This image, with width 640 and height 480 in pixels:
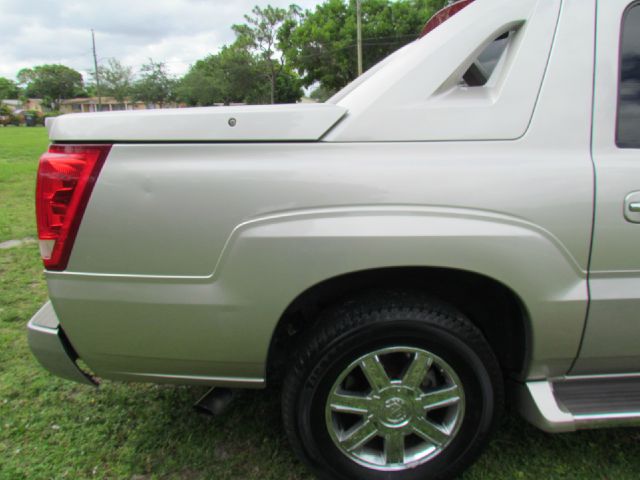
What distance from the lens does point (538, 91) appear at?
1.63m

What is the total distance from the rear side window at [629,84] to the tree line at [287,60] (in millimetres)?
29376

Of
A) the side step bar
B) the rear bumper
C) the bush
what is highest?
the bush

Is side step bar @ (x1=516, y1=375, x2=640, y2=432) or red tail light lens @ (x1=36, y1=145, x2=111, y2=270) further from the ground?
red tail light lens @ (x1=36, y1=145, x2=111, y2=270)

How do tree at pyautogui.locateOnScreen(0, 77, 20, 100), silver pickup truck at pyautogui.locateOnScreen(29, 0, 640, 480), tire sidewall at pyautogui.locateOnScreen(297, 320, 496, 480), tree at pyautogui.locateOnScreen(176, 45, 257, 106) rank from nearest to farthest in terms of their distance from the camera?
silver pickup truck at pyautogui.locateOnScreen(29, 0, 640, 480) < tire sidewall at pyautogui.locateOnScreen(297, 320, 496, 480) < tree at pyautogui.locateOnScreen(176, 45, 257, 106) < tree at pyautogui.locateOnScreen(0, 77, 20, 100)

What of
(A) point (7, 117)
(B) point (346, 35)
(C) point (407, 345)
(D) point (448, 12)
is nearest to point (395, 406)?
(C) point (407, 345)

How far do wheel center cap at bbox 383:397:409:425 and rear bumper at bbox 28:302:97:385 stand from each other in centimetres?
122

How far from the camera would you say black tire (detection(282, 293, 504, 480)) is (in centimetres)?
170

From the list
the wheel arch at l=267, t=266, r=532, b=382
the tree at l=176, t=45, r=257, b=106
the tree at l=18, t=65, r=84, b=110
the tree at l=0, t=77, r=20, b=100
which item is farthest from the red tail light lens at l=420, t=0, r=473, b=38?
the tree at l=0, t=77, r=20, b=100

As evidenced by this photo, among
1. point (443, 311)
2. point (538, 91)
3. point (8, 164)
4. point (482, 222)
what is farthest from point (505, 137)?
point (8, 164)

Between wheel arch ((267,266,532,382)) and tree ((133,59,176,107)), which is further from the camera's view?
tree ((133,59,176,107))

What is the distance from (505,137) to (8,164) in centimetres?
1328

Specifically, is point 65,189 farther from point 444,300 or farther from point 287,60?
point 287,60

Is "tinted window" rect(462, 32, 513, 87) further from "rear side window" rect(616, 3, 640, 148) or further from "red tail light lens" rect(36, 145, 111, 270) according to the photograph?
"red tail light lens" rect(36, 145, 111, 270)

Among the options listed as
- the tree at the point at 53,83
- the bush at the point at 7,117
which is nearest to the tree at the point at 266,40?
the bush at the point at 7,117
